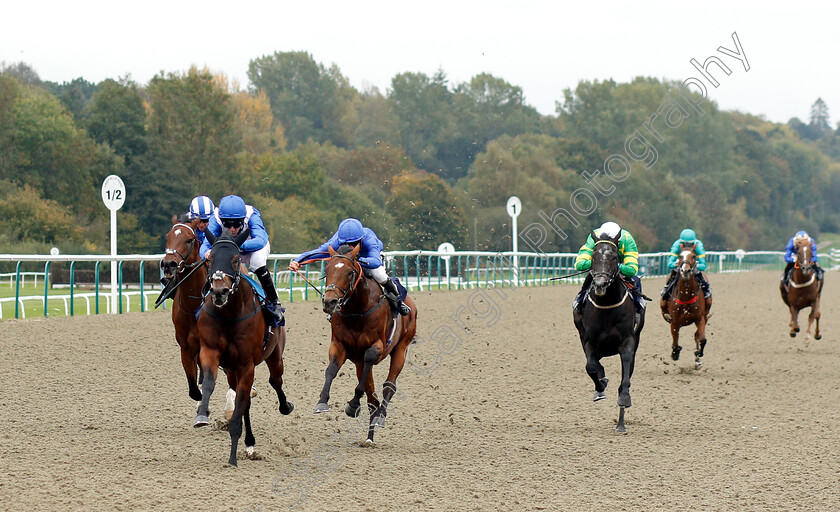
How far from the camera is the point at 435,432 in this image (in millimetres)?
7719

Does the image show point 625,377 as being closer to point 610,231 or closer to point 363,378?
point 610,231

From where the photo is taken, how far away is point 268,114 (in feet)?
225

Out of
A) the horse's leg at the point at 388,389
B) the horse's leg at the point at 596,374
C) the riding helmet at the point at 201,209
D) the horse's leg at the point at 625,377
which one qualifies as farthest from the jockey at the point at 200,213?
the horse's leg at the point at 625,377

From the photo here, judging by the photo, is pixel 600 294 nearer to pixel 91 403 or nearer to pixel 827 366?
pixel 91 403

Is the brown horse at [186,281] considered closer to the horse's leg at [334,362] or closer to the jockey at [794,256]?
the horse's leg at [334,362]

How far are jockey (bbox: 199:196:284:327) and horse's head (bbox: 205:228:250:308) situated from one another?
0.62 feet

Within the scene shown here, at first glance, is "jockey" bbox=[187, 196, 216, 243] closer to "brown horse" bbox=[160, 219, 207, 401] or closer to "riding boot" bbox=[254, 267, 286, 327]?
"brown horse" bbox=[160, 219, 207, 401]

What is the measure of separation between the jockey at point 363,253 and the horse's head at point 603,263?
5.28 feet

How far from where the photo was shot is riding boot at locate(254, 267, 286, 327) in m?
6.81

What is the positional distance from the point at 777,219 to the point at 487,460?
3514 inches

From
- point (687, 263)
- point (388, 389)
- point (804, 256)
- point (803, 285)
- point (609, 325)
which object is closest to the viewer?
point (388, 389)

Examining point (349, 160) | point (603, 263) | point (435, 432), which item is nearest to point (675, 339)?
Result: point (603, 263)

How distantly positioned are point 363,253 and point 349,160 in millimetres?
42682

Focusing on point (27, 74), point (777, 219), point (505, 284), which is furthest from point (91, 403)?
point (777, 219)
